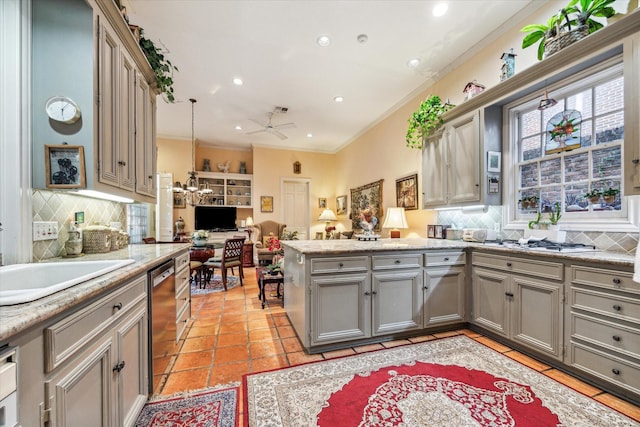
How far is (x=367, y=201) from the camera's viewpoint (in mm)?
5770

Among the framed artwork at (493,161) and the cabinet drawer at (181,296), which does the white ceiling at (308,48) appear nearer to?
the framed artwork at (493,161)

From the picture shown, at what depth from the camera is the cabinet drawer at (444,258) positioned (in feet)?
8.59

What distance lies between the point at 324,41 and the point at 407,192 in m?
2.57

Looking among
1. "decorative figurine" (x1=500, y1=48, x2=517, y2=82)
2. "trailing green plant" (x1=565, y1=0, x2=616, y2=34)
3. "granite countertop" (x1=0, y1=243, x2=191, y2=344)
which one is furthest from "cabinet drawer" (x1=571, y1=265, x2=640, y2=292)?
"granite countertop" (x1=0, y1=243, x2=191, y2=344)

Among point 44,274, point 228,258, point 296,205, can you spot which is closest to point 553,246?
point 44,274

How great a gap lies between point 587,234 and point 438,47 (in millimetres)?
2597

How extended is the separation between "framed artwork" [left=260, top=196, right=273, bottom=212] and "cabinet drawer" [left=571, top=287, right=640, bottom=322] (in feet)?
21.3

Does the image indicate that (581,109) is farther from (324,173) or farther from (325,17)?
(324,173)

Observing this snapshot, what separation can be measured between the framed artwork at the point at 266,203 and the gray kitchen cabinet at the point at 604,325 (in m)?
6.46

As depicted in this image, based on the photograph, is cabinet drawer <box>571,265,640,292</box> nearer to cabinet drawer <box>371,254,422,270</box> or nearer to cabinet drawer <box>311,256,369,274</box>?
cabinet drawer <box>371,254,422,270</box>

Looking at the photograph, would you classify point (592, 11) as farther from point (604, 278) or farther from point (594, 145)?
point (604, 278)

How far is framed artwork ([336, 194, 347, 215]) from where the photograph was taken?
705cm

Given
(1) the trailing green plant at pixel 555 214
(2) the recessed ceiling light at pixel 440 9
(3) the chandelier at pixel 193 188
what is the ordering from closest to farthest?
(1) the trailing green plant at pixel 555 214 < (2) the recessed ceiling light at pixel 440 9 < (3) the chandelier at pixel 193 188

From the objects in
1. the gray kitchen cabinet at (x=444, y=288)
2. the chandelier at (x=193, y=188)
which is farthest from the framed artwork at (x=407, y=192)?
the chandelier at (x=193, y=188)
